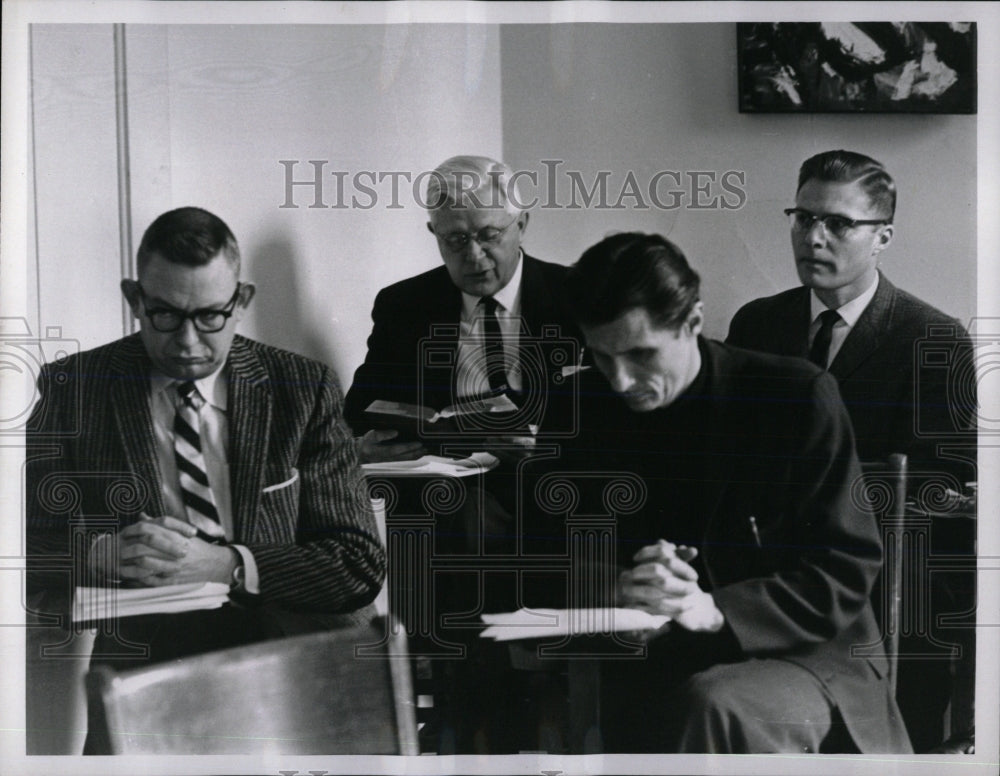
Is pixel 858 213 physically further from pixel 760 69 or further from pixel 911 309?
pixel 760 69

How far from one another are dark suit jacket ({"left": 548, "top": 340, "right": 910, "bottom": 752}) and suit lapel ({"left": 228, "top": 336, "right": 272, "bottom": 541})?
510 mm

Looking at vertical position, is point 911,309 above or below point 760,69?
below

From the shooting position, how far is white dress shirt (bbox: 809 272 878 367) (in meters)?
1.82

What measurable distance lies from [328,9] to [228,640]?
1162 mm

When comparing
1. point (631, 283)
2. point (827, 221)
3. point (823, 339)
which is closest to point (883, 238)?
point (827, 221)

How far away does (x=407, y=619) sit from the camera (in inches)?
72.6

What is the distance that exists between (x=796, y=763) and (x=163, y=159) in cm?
159

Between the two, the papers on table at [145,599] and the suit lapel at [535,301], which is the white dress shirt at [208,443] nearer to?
the papers on table at [145,599]

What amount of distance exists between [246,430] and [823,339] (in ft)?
3.46

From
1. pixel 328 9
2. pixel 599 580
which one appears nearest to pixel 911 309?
pixel 599 580

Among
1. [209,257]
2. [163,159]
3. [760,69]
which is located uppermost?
[760,69]

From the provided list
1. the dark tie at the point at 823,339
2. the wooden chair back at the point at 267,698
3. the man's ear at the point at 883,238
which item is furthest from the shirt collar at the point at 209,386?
the man's ear at the point at 883,238

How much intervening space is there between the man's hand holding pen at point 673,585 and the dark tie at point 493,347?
1.30ft

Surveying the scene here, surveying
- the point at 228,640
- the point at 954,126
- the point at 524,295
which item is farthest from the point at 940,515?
the point at 228,640
